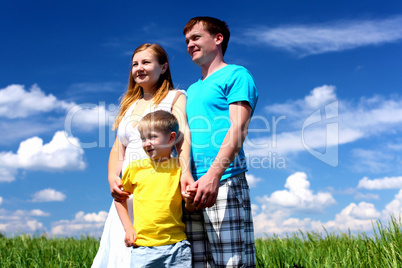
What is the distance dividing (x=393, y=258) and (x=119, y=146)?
2657mm

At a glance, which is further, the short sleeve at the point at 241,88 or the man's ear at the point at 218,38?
the man's ear at the point at 218,38

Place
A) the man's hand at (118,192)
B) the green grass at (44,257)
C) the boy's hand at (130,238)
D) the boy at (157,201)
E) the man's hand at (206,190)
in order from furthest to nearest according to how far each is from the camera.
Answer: the green grass at (44,257) → the man's hand at (118,192) → the boy's hand at (130,238) → the boy at (157,201) → the man's hand at (206,190)

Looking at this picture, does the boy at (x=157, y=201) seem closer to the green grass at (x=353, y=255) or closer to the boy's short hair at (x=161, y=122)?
the boy's short hair at (x=161, y=122)

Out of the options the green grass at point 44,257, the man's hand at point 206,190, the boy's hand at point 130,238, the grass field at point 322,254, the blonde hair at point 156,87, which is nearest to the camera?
the man's hand at point 206,190

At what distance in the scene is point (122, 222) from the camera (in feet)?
9.31

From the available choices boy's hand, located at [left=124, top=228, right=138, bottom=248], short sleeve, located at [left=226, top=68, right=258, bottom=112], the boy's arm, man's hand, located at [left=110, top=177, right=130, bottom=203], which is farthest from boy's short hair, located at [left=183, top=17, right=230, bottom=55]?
boy's hand, located at [left=124, top=228, right=138, bottom=248]

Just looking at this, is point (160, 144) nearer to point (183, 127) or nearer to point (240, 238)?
point (183, 127)

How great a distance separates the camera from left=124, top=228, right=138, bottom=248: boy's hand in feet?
8.79

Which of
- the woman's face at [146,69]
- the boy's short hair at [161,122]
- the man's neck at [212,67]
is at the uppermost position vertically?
the woman's face at [146,69]

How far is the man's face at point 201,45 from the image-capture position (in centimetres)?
287

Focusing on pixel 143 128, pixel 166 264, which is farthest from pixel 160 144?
pixel 166 264

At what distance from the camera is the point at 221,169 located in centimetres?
246

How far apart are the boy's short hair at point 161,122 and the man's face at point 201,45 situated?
0.50 metres

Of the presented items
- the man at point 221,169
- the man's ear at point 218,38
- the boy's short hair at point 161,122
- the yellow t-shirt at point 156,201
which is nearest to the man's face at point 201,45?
the man's ear at point 218,38
